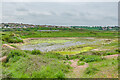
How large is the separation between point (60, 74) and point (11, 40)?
29247mm

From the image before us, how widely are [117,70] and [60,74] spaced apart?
3.31 meters

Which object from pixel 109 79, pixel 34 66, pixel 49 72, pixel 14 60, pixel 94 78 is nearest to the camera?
pixel 109 79

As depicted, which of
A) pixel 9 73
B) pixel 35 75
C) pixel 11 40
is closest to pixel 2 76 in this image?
pixel 9 73

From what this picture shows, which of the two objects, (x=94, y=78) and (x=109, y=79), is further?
(x=94, y=78)

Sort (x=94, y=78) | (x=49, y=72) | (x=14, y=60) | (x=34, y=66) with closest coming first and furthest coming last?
(x=94, y=78), (x=49, y=72), (x=34, y=66), (x=14, y=60)

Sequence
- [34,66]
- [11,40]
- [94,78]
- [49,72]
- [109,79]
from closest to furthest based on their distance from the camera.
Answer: [109,79] → [94,78] → [49,72] → [34,66] → [11,40]

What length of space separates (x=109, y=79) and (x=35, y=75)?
12.9 feet

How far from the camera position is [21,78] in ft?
21.2

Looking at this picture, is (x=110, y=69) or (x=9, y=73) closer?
(x=9, y=73)

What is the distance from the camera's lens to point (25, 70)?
25.1 ft

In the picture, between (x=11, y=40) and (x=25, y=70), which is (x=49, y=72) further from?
(x=11, y=40)

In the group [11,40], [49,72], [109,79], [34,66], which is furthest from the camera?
[11,40]

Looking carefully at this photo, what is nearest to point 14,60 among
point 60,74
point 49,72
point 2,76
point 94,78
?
point 2,76

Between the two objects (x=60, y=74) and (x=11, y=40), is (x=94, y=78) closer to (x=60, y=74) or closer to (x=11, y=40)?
(x=60, y=74)
